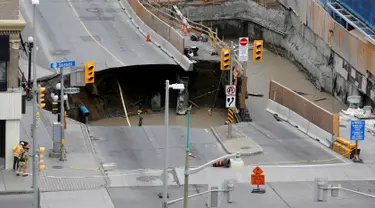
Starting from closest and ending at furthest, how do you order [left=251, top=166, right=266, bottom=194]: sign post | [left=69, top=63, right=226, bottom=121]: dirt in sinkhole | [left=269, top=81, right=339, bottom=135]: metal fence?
[left=251, top=166, right=266, bottom=194]: sign post, [left=269, top=81, right=339, bottom=135]: metal fence, [left=69, top=63, right=226, bottom=121]: dirt in sinkhole

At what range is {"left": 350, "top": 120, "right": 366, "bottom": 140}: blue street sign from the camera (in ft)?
159

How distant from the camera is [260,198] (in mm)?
44406

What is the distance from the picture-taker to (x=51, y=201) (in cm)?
4281

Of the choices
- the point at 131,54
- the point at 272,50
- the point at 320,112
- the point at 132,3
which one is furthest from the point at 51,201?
the point at 272,50

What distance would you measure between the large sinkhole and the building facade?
14.5m

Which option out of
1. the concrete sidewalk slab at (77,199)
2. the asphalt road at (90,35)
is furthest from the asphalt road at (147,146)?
the asphalt road at (90,35)

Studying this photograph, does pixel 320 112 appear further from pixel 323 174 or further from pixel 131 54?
pixel 131 54

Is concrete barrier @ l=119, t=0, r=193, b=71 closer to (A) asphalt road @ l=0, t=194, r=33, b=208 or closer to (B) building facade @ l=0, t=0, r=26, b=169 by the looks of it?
(B) building facade @ l=0, t=0, r=26, b=169

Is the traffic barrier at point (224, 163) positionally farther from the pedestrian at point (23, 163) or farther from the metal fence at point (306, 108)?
the pedestrian at point (23, 163)

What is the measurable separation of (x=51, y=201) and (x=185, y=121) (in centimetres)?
1868

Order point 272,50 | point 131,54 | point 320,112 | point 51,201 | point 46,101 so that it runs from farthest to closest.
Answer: point 272,50 < point 131,54 < point 46,101 < point 320,112 < point 51,201

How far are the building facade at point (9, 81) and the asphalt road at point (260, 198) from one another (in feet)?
17.2

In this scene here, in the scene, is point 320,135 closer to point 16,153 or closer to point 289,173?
point 289,173

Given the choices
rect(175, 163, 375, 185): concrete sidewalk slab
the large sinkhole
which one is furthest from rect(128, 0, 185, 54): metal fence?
rect(175, 163, 375, 185): concrete sidewalk slab
